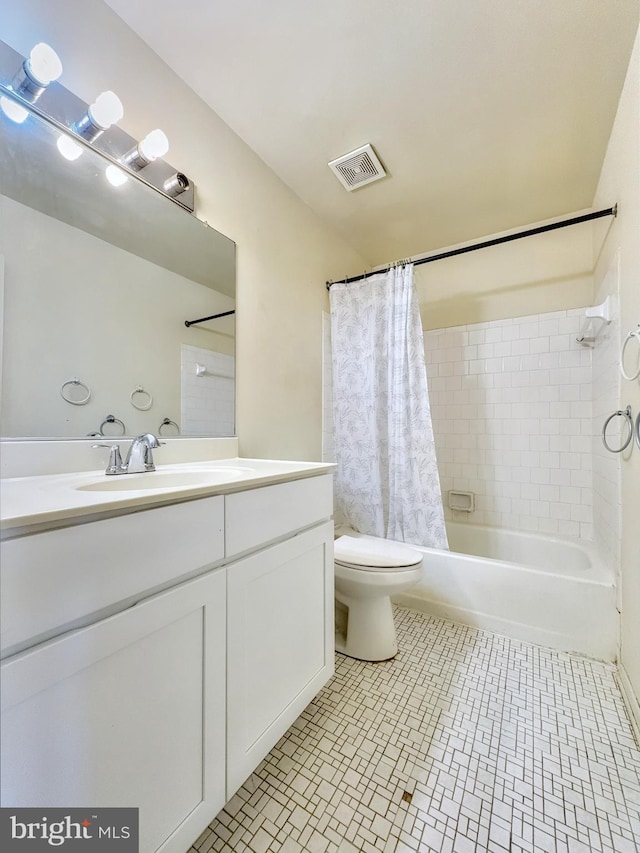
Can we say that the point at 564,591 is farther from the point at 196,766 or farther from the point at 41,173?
the point at 41,173

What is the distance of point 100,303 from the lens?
1137 millimetres

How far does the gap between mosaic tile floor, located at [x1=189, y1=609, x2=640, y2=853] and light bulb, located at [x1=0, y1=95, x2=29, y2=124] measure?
6.24 ft

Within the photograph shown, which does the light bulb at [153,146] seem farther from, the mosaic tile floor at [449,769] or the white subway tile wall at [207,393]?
the mosaic tile floor at [449,769]

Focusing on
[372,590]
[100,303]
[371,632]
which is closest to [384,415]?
[372,590]

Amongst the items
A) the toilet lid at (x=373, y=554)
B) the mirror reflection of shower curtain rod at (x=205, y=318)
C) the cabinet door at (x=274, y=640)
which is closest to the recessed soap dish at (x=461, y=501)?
the toilet lid at (x=373, y=554)

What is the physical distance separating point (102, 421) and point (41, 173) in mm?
725

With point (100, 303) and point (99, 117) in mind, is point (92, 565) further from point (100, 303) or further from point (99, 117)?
point (99, 117)

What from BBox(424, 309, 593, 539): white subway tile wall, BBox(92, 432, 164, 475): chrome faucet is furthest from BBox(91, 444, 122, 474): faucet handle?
BBox(424, 309, 593, 539): white subway tile wall

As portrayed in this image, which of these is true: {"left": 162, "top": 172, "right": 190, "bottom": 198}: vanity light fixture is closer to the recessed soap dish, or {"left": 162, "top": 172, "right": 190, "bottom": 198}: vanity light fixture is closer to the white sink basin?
the white sink basin

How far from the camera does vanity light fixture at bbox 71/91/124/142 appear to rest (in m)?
1.04

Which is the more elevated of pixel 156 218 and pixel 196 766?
pixel 156 218

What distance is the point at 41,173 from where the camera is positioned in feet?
3.29

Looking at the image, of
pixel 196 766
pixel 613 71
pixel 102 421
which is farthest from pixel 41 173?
pixel 613 71

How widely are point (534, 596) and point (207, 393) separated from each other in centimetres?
170
